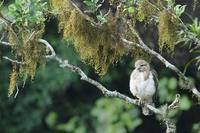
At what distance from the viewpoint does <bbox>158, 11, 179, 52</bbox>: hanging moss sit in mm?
6590

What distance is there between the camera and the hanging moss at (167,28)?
21.6 feet

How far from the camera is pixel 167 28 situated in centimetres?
660

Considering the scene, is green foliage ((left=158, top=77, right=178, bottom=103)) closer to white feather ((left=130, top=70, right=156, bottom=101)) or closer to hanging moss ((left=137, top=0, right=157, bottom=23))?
white feather ((left=130, top=70, right=156, bottom=101))

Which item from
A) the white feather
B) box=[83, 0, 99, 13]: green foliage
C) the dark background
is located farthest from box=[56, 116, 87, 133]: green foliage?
box=[83, 0, 99, 13]: green foliage

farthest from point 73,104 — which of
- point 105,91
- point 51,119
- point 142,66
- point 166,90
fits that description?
point 105,91

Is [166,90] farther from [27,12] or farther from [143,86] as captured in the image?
[27,12]

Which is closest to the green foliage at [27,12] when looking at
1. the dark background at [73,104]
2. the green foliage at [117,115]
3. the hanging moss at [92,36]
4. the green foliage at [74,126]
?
the hanging moss at [92,36]

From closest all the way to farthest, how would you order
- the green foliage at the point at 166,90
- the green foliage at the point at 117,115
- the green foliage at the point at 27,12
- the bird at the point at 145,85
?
the green foliage at the point at 27,12 < the bird at the point at 145,85 < the green foliage at the point at 166,90 < the green foliage at the point at 117,115

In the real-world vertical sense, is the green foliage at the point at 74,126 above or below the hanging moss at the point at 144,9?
above

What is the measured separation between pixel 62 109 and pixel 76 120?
0.53 m

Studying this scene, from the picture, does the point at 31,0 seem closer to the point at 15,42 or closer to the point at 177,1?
the point at 15,42

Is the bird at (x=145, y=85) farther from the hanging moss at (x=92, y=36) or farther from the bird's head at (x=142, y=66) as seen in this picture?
the hanging moss at (x=92, y=36)

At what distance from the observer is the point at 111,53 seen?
273 inches

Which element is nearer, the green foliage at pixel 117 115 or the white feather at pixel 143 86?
the white feather at pixel 143 86
